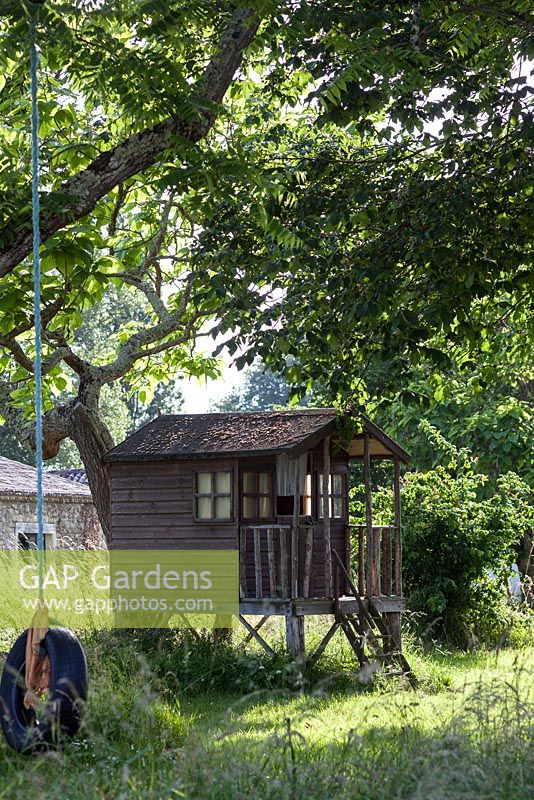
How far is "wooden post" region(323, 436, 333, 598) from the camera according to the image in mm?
15699

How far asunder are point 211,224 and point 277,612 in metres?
6.28

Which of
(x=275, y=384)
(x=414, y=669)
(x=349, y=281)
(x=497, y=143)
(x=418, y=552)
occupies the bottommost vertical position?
(x=414, y=669)

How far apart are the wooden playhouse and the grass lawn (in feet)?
2.97

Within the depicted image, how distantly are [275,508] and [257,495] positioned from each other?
345 millimetres

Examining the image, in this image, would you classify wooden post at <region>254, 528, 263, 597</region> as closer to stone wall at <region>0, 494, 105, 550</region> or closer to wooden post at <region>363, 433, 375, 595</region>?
wooden post at <region>363, 433, 375, 595</region>

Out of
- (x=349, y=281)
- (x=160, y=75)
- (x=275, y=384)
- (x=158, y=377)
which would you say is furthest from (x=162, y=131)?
(x=275, y=384)

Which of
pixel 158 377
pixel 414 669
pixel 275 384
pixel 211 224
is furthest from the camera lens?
pixel 275 384

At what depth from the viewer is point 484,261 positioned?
397 inches

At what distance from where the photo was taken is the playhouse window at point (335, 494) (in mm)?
17156

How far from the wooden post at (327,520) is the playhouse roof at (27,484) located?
39.5 feet

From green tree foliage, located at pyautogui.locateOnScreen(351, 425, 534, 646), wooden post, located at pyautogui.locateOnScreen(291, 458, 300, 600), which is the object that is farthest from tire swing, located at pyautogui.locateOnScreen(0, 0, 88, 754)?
green tree foliage, located at pyautogui.locateOnScreen(351, 425, 534, 646)

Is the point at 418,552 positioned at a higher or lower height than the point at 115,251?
lower

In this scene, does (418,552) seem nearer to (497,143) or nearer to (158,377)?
(158,377)

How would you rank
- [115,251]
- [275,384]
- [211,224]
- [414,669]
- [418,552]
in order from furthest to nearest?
1. [275,384]
2. [418,552]
3. [414,669]
4. [115,251]
5. [211,224]
